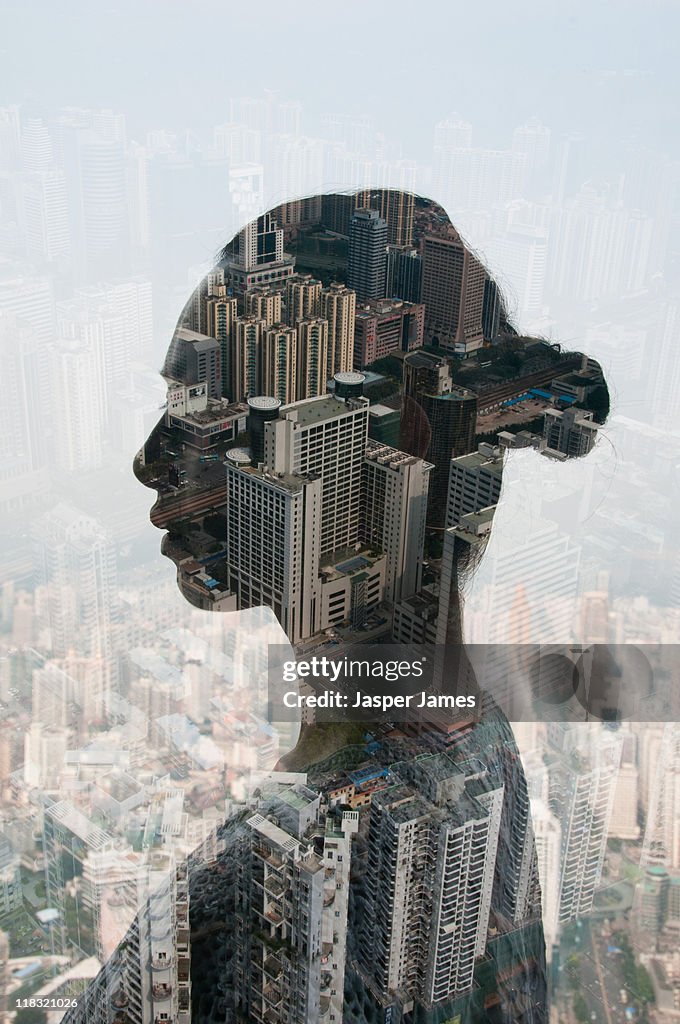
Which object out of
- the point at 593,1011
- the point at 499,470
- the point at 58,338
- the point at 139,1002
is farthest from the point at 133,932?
the point at 58,338

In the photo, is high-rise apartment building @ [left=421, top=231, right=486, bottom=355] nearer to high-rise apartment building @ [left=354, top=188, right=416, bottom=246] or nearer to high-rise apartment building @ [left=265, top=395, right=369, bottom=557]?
high-rise apartment building @ [left=354, top=188, right=416, bottom=246]

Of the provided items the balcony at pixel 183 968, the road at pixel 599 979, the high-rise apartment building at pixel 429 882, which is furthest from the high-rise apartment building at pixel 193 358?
the road at pixel 599 979

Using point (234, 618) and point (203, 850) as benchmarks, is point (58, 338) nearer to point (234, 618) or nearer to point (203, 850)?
point (234, 618)

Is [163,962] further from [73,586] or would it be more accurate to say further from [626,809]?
[73,586]

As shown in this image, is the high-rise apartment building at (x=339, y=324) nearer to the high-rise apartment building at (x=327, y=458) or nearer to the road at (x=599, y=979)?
the high-rise apartment building at (x=327, y=458)

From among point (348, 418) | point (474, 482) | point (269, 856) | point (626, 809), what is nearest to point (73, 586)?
point (348, 418)

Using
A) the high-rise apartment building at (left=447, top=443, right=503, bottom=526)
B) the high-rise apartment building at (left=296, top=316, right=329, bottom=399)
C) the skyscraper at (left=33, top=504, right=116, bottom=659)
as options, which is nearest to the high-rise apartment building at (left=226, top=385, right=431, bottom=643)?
the high-rise apartment building at (left=447, top=443, right=503, bottom=526)

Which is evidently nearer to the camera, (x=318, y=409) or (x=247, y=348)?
(x=318, y=409)
